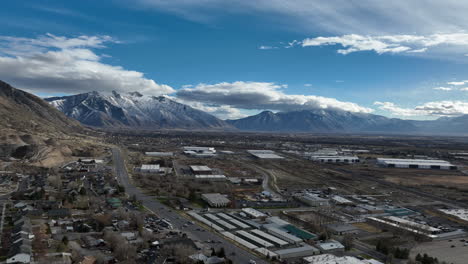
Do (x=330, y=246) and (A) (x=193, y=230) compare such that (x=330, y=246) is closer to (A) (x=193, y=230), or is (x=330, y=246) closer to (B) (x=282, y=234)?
(B) (x=282, y=234)

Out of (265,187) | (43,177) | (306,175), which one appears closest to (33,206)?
(43,177)

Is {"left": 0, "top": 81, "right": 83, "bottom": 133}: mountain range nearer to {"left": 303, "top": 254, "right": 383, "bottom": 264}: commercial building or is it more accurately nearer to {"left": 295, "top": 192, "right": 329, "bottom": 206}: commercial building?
{"left": 295, "top": 192, "right": 329, "bottom": 206}: commercial building

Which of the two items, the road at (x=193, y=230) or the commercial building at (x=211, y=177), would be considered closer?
the road at (x=193, y=230)

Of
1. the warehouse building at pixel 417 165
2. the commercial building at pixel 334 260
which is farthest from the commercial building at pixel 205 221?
the warehouse building at pixel 417 165

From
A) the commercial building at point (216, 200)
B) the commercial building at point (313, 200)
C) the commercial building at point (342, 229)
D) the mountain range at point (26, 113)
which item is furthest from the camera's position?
the mountain range at point (26, 113)


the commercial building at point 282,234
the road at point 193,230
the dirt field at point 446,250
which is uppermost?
the commercial building at point 282,234

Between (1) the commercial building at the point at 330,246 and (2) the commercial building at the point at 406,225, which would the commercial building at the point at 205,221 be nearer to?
(1) the commercial building at the point at 330,246

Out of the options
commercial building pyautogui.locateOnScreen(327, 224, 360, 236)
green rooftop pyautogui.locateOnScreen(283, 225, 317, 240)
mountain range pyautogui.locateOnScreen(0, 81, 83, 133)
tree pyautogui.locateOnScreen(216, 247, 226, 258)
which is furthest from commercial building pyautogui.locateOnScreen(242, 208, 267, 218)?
mountain range pyautogui.locateOnScreen(0, 81, 83, 133)

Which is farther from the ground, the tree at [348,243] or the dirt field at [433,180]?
the dirt field at [433,180]

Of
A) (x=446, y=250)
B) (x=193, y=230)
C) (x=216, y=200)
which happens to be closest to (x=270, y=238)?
(x=193, y=230)

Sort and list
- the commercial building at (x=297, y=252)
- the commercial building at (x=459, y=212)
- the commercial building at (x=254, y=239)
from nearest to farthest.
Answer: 1. the commercial building at (x=297, y=252)
2. the commercial building at (x=254, y=239)
3. the commercial building at (x=459, y=212)
